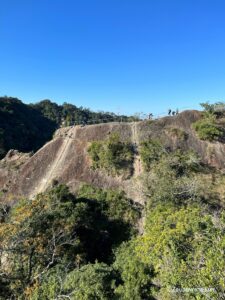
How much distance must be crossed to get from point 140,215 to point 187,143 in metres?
12.9

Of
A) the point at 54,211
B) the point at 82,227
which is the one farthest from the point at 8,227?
the point at 82,227

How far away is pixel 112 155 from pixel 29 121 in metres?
60.7

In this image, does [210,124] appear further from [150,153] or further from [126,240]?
[126,240]

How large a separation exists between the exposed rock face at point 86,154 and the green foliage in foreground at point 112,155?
0.84m

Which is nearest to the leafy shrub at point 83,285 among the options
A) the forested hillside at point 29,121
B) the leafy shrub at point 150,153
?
the leafy shrub at point 150,153

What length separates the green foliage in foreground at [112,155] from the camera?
120 feet

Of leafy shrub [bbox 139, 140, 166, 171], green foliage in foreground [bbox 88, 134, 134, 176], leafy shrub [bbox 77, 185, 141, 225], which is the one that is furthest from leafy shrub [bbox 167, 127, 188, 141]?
leafy shrub [bbox 77, 185, 141, 225]

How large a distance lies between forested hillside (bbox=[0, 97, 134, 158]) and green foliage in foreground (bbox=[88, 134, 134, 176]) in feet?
77.0

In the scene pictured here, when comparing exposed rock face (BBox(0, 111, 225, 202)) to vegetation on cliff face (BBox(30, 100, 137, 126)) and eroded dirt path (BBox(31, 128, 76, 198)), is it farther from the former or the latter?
vegetation on cliff face (BBox(30, 100, 137, 126))

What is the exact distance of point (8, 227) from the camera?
23594 millimetres

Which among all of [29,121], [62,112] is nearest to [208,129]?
[29,121]

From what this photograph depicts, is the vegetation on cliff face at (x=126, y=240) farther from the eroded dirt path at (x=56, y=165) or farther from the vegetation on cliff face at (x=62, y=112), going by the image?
the vegetation on cliff face at (x=62, y=112)

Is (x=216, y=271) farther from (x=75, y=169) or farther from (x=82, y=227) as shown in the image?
(x=75, y=169)

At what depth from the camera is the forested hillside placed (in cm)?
7438
